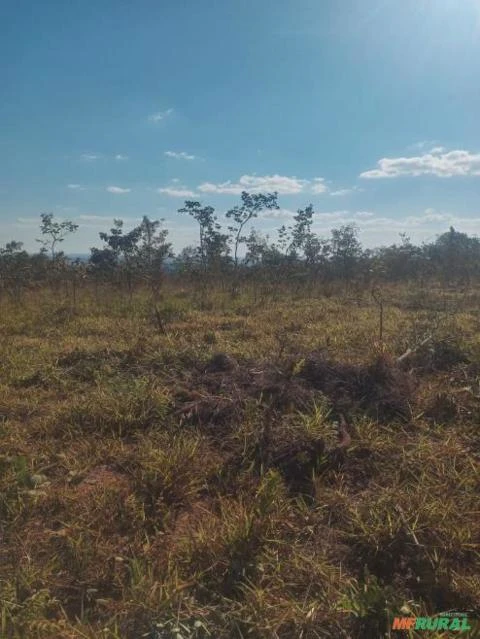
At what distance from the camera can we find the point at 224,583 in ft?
6.43

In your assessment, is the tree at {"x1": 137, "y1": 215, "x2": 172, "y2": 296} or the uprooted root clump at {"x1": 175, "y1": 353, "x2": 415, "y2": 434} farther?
the tree at {"x1": 137, "y1": 215, "x2": 172, "y2": 296}

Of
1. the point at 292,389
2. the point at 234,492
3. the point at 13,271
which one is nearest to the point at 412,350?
the point at 292,389

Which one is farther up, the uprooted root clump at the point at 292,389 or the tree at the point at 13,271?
the tree at the point at 13,271

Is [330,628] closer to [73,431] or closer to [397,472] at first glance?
[397,472]

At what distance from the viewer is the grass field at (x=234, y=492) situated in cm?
182

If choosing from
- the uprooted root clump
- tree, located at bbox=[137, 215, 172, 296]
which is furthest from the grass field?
tree, located at bbox=[137, 215, 172, 296]

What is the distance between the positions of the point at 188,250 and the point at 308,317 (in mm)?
8723

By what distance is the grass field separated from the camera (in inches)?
71.7

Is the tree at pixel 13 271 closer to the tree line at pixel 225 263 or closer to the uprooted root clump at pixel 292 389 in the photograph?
the tree line at pixel 225 263

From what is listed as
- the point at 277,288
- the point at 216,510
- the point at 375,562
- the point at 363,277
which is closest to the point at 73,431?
the point at 216,510

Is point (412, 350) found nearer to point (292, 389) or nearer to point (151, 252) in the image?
point (292, 389)

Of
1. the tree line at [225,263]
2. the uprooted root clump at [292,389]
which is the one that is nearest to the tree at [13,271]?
the tree line at [225,263]

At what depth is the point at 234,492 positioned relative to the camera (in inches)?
103

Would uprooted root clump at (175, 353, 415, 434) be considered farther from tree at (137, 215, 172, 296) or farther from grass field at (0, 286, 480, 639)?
tree at (137, 215, 172, 296)
